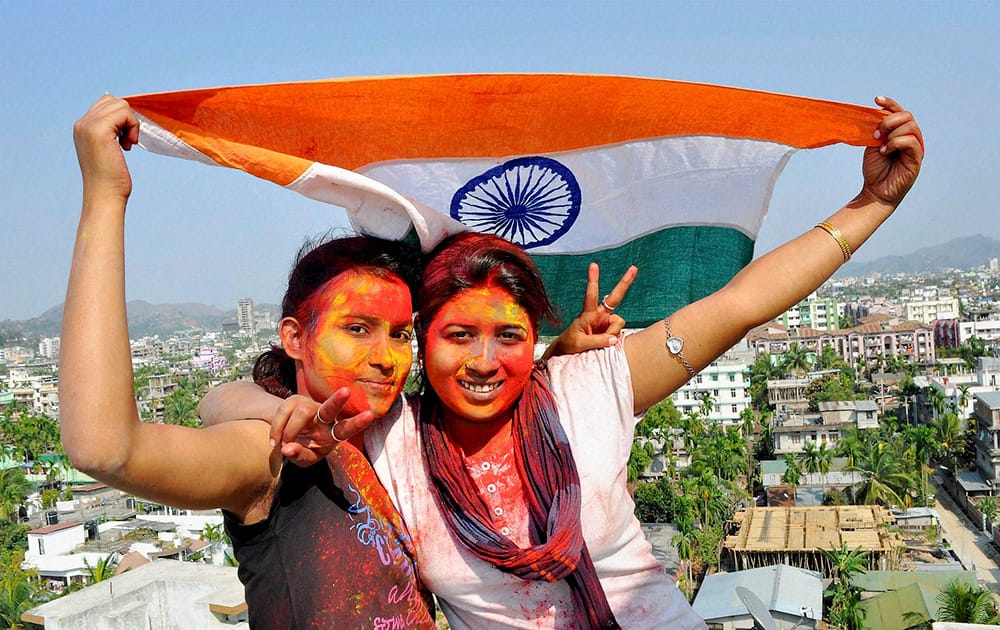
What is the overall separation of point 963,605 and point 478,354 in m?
16.4

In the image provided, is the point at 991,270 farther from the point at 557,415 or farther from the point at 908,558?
the point at 557,415

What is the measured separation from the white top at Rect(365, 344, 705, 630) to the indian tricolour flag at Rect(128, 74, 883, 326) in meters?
0.40

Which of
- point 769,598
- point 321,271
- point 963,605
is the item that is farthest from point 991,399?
point 321,271

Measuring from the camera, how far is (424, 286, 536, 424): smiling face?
1.84 metres

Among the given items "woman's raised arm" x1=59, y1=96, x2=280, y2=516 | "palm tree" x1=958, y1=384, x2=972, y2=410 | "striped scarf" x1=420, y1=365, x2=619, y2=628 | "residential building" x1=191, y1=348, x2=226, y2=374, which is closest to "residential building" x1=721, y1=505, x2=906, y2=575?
"palm tree" x1=958, y1=384, x2=972, y2=410

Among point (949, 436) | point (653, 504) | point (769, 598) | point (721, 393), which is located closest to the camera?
point (769, 598)

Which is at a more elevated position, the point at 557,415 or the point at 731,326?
the point at 731,326

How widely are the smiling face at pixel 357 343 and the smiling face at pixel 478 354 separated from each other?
0.25 feet

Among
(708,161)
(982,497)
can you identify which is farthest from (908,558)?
(708,161)

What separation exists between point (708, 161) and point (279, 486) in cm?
132

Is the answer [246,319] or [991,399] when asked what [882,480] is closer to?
[991,399]

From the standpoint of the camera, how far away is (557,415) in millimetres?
1949

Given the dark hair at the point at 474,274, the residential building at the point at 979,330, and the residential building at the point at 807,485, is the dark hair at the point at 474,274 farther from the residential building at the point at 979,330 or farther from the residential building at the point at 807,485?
the residential building at the point at 979,330

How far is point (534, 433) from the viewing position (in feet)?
6.30
